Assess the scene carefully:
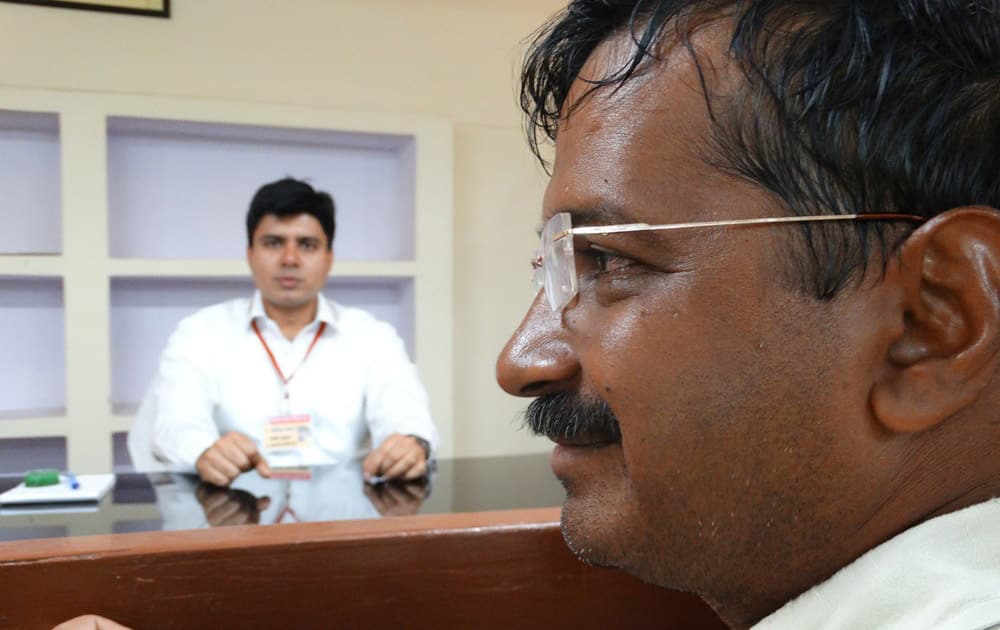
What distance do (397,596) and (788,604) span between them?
1.56ft

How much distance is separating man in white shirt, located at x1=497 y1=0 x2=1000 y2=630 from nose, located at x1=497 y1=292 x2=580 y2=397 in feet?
0.08

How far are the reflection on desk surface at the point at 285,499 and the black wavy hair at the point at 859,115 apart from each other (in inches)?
27.6

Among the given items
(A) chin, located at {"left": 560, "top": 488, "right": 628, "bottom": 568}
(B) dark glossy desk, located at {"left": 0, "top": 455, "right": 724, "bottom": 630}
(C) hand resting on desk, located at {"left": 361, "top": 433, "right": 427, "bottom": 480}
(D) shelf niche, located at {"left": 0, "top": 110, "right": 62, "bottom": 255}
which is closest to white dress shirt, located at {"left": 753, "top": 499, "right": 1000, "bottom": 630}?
(A) chin, located at {"left": 560, "top": 488, "right": 628, "bottom": 568}

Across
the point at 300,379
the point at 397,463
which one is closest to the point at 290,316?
the point at 300,379

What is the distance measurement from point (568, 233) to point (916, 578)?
0.31 metres

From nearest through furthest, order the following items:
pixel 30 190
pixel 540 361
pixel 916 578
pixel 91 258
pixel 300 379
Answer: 1. pixel 916 578
2. pixel 540 361
3. pixel 91 258
4. pixel 300 379
5. pixel 30 190

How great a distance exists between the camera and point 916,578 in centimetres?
46

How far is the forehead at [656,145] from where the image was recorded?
1.65ft

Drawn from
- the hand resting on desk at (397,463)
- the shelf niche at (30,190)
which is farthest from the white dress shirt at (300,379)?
the hand resting on desk at (397,463)

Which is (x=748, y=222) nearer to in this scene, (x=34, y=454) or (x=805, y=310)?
(x=805, y=310)

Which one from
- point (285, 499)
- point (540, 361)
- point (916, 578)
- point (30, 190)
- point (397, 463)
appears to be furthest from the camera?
point (30, 190)

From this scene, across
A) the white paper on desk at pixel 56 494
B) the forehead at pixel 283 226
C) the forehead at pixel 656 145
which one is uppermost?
the forehead at pixel 283 226

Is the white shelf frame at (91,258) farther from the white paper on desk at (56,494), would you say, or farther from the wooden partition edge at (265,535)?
the wooden partition edge at (265,535)

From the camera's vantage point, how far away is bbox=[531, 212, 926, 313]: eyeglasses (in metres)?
Answer: 0.48
